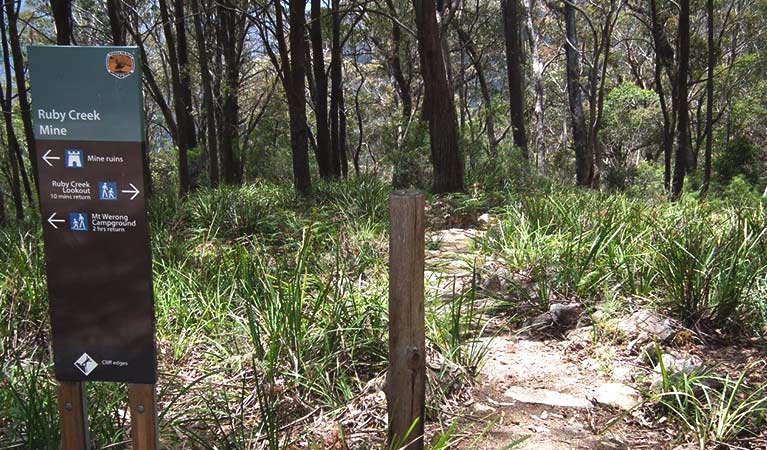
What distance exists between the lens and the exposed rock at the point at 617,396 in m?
3.55

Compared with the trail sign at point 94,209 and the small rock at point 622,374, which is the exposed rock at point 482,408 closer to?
the small rock at point 622,374

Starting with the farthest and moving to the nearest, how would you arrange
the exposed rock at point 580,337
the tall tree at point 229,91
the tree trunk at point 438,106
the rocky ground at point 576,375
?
the tall tree at point 229,91, the tree trunk at point 438,106, the exposed rock at point 580,337, the rocky ground at point 576,375

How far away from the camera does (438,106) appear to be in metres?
10.2

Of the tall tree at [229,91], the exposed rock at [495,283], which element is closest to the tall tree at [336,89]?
the tall tree at [229,91]

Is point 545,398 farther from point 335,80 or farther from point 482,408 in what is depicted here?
point 335,80

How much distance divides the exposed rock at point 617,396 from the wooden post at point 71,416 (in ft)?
8.76

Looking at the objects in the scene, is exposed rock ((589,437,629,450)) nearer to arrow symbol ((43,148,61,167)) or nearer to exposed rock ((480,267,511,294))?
exposed rock ((480,267,511,294))

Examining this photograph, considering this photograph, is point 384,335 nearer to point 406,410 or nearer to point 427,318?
point 427,318

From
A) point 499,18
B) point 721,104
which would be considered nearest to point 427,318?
point 499,18

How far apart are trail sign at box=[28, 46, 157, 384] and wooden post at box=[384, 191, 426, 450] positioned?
922 mm

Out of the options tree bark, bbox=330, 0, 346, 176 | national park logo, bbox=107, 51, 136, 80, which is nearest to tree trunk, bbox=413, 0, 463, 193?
tree bark, bbox=330, 0, 346, 176

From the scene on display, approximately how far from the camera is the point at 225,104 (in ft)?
56.8

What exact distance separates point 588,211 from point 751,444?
13.3 feet

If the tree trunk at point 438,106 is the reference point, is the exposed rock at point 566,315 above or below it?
below
